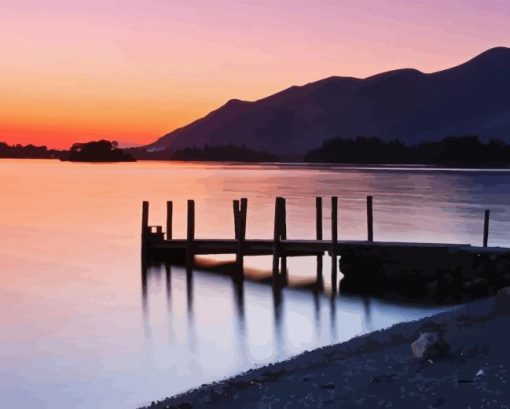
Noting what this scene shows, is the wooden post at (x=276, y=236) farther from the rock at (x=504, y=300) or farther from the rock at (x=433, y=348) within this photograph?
the rock at (x=433, y=348)

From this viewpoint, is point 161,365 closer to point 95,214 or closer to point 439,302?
point 439,302

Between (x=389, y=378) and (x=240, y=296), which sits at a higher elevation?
(x=389, y=378)

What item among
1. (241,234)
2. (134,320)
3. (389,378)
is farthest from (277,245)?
(389,378)

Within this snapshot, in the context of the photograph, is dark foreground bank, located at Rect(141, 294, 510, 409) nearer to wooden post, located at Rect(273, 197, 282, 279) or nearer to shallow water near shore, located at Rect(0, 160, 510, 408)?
shallow water near shore, located at Rect(0, 160, 510, 408)

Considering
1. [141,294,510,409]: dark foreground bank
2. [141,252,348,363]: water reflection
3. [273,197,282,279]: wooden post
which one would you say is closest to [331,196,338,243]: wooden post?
[141,252,348,363]: water reflection

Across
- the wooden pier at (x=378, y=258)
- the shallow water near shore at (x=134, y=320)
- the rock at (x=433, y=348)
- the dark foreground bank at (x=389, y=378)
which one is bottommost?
the shallow water near shore at (x=134, y=320)

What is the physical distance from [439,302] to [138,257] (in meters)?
17.3

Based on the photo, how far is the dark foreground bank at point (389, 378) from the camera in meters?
8.59

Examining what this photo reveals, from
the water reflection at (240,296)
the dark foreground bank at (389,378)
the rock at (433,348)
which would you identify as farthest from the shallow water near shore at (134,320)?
the rock at (433,348)

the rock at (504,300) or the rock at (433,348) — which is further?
the rock at (504,300)

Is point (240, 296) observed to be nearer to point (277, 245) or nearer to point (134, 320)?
point (277, 245)

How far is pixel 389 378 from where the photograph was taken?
9328 mm

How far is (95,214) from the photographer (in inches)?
2489

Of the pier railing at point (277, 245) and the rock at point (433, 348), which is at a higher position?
the rock at point (433, 348)
